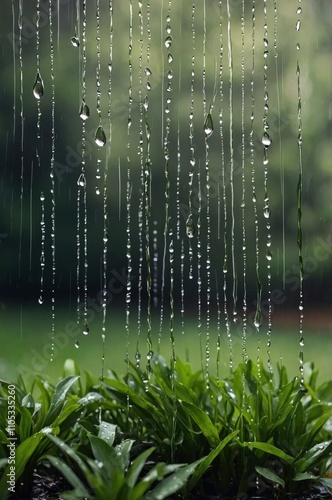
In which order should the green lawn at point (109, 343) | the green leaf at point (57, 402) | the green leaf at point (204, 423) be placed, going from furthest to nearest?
the green lawn at point (109, 343) < the green leaf at point (57, 402) < the green leaf at point (204, 423)

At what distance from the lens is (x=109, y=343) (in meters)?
10.5

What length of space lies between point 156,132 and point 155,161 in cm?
69

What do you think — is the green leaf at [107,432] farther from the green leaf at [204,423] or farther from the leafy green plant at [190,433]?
the green leaf at [204,423]

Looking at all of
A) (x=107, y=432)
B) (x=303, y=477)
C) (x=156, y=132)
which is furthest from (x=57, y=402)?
(x=156, y=132)

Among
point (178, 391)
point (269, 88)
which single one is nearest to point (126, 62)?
point (269, 88)

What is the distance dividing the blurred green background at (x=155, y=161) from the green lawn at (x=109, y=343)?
0.14 ft

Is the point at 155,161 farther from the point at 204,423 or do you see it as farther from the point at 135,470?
the point at 135,470

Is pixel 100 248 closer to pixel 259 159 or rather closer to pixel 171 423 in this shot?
pixel 259 159

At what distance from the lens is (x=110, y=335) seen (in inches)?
435

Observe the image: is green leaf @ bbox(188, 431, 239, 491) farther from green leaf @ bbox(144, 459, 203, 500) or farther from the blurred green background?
the blurred green background

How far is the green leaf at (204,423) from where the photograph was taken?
2.16m

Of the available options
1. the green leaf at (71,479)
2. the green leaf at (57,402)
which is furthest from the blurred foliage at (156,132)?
the green leaf at (71,479)

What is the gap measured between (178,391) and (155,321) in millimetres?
9293

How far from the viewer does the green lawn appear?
8.88 meters
